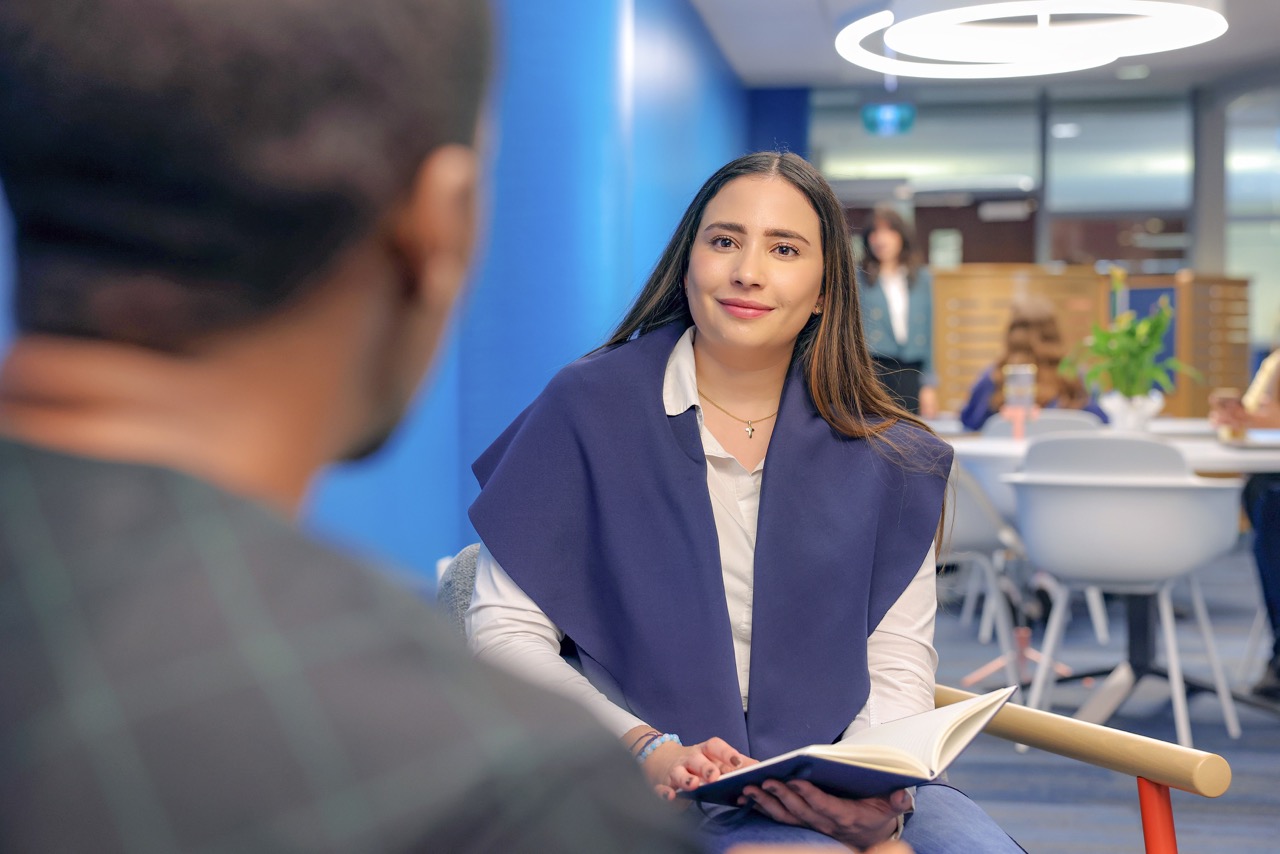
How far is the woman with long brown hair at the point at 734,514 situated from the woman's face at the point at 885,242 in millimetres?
4268

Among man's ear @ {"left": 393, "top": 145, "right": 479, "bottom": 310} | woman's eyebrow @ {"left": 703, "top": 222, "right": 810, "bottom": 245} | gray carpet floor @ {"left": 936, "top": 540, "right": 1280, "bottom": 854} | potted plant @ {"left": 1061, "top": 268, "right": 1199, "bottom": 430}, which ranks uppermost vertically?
Answer: woman's eyebrow @ {"left": 703, "top": 222, "right": 810, "bottom": 245}

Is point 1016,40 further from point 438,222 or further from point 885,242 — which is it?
point 438,222

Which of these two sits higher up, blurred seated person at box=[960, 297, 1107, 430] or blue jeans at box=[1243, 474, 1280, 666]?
blurred seated person at box=[960, 297, 1107, 430]

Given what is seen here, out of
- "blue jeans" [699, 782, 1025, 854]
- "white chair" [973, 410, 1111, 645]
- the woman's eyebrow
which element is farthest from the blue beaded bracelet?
"white chair" [973, 410, 1111, 645]

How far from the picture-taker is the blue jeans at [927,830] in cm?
140

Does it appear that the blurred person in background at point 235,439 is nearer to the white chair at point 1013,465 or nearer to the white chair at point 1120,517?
the white chair at point 1120,517

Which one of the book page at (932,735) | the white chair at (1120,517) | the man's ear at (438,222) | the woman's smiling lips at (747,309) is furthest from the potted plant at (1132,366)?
the man's ear at (438,222)

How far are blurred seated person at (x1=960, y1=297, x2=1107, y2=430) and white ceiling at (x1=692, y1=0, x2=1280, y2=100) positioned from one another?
8.67 ft

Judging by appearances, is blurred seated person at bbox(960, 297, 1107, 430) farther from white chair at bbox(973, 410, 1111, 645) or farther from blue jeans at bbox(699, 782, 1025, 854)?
blue jeans at bbox(699, 782, 1025, 854)

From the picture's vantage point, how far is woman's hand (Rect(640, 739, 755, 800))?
1427 mm

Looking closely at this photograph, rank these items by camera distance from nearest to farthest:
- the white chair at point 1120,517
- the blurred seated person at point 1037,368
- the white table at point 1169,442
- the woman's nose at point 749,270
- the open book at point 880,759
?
1. the open book at point 880,759
2. the woman's nose at point 749,270
3. the white chair at point 1120,517
4. the white table at point 1169,442
5. the blurred seated person at point 1037,368

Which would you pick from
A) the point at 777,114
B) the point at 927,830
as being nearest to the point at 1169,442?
the point at 927,830

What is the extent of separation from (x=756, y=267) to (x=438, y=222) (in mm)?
1409

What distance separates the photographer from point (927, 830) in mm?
1513
